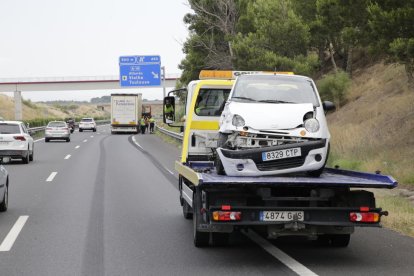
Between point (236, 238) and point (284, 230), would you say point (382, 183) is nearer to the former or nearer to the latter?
point (284, 230)

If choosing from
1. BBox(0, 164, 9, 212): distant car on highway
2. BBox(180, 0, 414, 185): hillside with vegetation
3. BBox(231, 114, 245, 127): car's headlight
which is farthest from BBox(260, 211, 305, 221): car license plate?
BBox(180, 0, 414, 185): hillside with vegetation

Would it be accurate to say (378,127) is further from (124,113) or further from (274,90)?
(124,113)

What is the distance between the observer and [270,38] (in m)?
37.2

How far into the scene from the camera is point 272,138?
25.3ft

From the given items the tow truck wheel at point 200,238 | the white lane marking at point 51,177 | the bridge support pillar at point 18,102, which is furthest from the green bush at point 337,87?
the bridge support pillar at point 18,102

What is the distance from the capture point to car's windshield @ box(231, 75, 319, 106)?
328 inches

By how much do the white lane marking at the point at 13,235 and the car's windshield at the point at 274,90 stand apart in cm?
349

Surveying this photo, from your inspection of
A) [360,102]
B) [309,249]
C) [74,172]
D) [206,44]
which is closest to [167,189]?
[74,172]

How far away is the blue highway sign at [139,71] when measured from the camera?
52.5m

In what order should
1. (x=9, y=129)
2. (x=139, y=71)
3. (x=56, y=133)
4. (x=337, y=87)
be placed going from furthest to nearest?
(x=139, y=71)
(x=56, y=133)
(x=337, y=87)
(x=9, y=129)

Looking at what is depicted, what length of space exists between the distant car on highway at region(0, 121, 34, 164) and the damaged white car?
16.3 m

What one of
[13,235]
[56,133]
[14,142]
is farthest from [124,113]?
[13,235]

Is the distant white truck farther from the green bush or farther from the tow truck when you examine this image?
the tow truck

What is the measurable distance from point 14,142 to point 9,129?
0.79 meters
